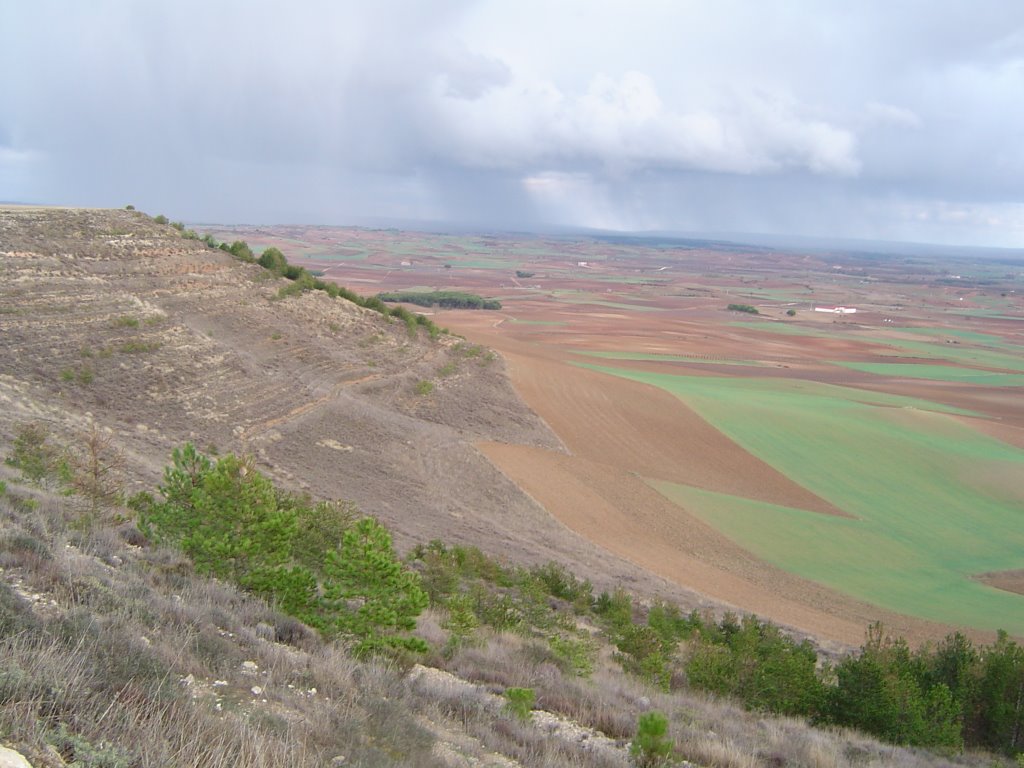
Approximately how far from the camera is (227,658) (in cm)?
701

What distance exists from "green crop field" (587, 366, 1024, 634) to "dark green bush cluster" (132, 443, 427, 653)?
1976 centimetres

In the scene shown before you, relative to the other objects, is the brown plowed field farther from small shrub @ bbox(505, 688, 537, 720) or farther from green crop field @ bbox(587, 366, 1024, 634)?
small shrub @ bbox(505, 688, 537, 720)

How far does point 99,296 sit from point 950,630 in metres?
33.8

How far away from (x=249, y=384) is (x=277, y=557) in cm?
1937

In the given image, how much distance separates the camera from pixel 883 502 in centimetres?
3262

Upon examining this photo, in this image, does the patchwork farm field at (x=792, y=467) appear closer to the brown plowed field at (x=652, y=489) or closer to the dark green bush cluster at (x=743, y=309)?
the brown plowed field at (x=652, y=489)

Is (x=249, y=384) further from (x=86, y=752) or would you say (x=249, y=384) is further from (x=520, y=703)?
(x=86, y=752)

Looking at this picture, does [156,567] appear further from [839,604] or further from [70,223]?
[70,223]

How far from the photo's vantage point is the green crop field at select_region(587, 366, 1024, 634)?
24.8 m

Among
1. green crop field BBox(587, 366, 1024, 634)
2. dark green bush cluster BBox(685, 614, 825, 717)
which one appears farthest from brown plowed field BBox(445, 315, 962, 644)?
dark green bush cluster BBox(685, 614, 825, 717)

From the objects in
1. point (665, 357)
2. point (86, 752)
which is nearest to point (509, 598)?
point (86, 752)

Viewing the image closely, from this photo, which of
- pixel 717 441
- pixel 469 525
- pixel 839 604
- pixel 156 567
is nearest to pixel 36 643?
pixel 156 567

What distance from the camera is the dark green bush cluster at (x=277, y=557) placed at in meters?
9.63

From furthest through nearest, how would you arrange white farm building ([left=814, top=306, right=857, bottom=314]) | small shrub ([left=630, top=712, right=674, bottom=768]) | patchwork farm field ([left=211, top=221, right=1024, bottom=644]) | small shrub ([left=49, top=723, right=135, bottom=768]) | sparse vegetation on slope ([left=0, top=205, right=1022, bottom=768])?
white farm building ([left=814, top=306, right=857, bottom=314]), patchwork farm field ([left=211, top=221, right=1024, bottom=644]), small shrub ([left=630, top=712, right=674, bottom=768]), sparse vegetation on slope ([left=0, top=205, right=1022, bottom=768]), small shrub ([left=49, top=723, right=135, bottom=768])
